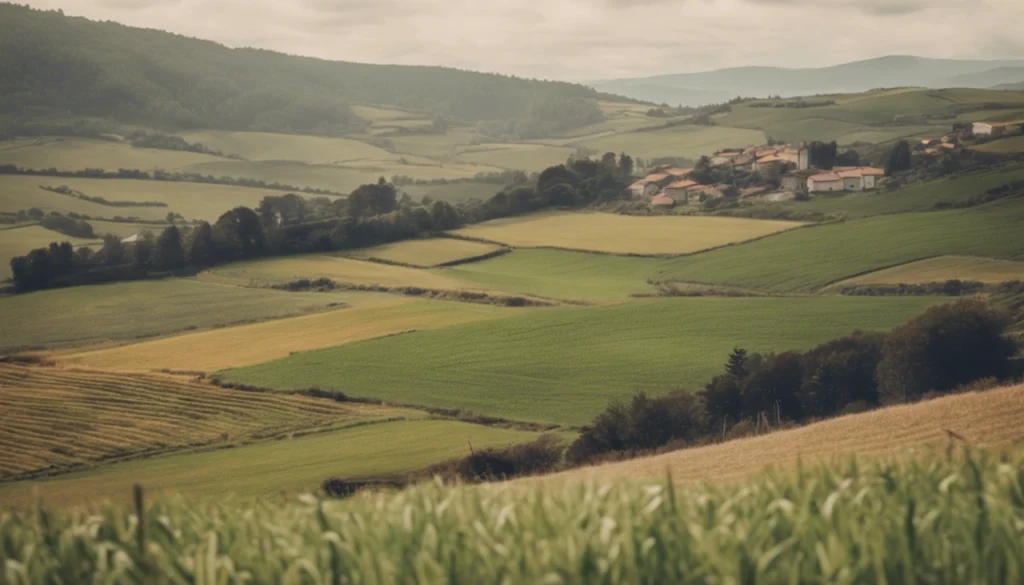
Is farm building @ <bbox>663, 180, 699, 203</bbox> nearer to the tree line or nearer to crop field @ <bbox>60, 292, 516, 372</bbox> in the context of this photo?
the tree line

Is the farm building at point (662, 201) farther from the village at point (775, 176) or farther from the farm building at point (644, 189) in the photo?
the farm building at point (644, 189)

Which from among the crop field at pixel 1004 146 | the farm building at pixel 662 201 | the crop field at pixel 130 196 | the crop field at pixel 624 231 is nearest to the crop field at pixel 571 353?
the crop field at pixel 624 231

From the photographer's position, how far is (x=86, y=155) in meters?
126

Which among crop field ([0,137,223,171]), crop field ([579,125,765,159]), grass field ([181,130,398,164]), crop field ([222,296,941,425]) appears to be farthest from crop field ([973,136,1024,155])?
grass field ([181,130,398,164])

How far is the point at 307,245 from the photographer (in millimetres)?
77000

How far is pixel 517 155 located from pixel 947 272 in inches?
4446

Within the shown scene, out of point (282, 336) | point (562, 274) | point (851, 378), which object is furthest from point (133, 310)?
point (851, 378)

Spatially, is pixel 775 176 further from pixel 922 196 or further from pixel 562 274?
pixel 562 274

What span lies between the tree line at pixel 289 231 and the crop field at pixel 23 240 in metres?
3.14

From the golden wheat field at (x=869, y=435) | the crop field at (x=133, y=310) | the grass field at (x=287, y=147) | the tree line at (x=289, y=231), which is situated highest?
the grass field at (x=287, y=147)

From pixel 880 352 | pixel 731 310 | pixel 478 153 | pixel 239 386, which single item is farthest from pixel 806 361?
pixel 478 153

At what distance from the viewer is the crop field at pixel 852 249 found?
58.7 meters

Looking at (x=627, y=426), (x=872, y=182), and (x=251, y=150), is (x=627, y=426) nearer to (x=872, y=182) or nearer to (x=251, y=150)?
(x=872, y=182)

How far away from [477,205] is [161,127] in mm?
98143
